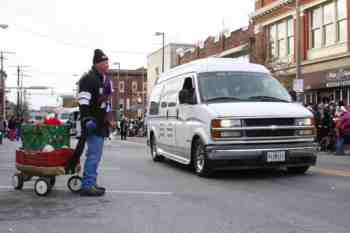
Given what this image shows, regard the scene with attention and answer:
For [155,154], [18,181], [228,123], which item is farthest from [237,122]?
[155,154]

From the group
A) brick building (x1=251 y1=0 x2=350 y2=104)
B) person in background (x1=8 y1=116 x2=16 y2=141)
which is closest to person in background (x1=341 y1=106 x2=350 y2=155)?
brick building (x1=251 y1=0 x2=350 y2=104)

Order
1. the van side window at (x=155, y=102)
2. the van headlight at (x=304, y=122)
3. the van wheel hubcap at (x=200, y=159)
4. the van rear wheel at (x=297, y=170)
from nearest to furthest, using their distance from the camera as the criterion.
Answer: the van headlight at (x=304, y=122) → the van wheel hubcap at (x=200, y=159) → the van rear wheel at (x=297, y=170) → the van side window at (x=155, y=102)

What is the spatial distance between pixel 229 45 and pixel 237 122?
3288cm

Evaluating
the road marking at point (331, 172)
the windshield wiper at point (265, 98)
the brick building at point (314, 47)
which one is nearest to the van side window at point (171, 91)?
the windshield wiper at point (265, 98)

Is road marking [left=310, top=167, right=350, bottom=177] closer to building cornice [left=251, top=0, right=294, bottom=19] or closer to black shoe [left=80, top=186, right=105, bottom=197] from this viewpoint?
black shoe [left=80, top=186, right=105, bottom=197]

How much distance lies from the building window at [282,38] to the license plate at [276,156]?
22.9 meters

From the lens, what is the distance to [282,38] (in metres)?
33.0

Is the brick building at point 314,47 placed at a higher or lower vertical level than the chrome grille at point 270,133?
higher

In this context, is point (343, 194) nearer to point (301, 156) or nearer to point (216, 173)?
point (301, 156)

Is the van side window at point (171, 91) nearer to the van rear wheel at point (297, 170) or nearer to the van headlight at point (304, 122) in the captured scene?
the van rear wheel at point (297, 170)

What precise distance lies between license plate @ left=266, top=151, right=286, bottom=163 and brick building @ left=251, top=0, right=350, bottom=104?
682 inches

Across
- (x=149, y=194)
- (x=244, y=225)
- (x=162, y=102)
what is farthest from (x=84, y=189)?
(x=162, y=102)

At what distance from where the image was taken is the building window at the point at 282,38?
32031 millimetres

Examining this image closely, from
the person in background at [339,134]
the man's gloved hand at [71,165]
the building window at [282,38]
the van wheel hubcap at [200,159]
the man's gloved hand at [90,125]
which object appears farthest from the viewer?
the building window at [282,38]
